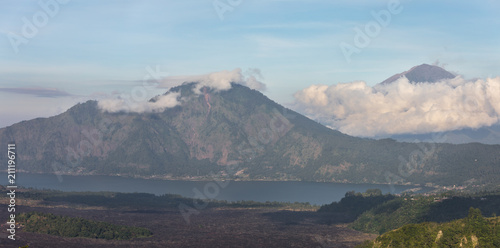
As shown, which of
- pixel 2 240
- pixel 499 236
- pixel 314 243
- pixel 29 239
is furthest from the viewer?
pixel 314 243

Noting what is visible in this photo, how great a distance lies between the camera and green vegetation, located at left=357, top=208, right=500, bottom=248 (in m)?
127

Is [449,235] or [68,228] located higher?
[68,228]

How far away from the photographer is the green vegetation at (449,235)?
127 metres

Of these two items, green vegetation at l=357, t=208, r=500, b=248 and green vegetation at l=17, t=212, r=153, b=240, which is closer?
green vegetation at l=357, t=208, r=500, b=248

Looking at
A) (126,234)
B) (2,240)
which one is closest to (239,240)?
(126,234)

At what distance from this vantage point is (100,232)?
7657 inches

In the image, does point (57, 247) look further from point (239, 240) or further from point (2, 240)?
point (239, 240)

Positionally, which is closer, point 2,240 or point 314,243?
point 2,240

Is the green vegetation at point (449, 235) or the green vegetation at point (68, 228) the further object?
the green vegetation at point (68, 228)

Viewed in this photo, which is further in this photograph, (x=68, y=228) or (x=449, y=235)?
(x=68, y=228)

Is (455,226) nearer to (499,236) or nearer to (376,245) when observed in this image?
(499,236)

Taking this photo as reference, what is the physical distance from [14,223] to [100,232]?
93.4 feet

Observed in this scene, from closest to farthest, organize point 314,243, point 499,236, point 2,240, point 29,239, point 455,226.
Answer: point 499,236 → point 455,226 → point 2,240 → point 29,239 → point 314,243

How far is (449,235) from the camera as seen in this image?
131875 millimetres
